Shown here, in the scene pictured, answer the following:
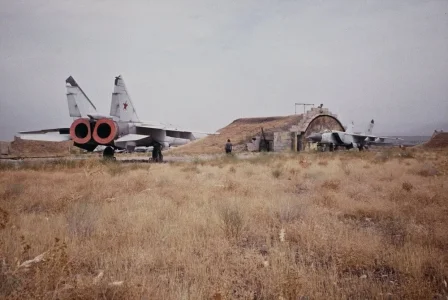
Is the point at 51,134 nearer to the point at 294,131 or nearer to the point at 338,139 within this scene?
the point at 294,131

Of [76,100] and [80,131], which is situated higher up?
[76,100]

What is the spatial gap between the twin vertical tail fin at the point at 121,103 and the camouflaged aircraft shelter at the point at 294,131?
2454cm

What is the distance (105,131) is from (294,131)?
27.4 meters

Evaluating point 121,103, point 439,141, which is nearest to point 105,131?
point 121,103

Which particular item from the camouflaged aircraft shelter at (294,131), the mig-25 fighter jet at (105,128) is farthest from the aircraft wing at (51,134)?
the camouflaged aircraft shelter at (294,131)

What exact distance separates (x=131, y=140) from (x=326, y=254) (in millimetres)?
14859

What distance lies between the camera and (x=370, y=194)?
772 centimetres

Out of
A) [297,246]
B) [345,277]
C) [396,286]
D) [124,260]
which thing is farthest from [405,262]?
[124,260]

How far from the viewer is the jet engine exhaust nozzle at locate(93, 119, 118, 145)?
15.8 meters

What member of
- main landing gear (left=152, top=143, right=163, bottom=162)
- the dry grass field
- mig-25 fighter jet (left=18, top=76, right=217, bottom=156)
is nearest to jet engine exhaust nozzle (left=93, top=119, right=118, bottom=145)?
mig-25 fighter jet (left=18, top=76, right=217, bottom=156)

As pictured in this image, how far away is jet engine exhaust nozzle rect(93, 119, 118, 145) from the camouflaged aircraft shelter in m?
26.3

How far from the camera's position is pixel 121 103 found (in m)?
17.8

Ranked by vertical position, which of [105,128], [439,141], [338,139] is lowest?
[439,141]

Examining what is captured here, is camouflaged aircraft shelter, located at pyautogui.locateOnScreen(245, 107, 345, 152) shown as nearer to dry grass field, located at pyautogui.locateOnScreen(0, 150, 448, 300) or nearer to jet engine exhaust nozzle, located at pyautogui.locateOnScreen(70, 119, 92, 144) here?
jet engine exhaust nozzle, located at pyautogui.locateOnScreen(70, 119, 92, 144)
